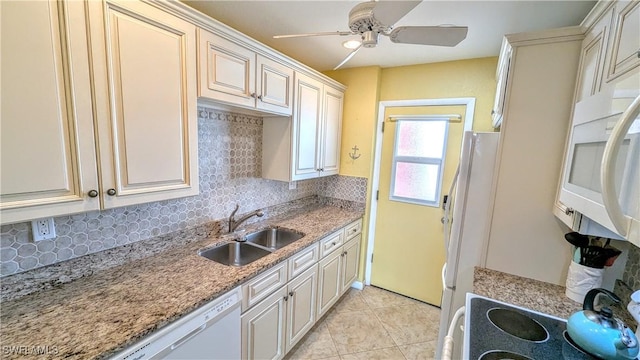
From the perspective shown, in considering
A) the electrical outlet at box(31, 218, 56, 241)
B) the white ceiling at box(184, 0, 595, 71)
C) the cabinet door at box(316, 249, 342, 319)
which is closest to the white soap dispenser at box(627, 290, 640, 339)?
the white ceiling at box(184, 0, 595, 71)

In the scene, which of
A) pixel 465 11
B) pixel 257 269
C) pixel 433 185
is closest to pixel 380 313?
pixel 433 185

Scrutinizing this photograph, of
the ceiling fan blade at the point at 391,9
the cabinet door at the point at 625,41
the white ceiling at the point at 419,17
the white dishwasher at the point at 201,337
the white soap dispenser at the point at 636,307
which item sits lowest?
the white dishwasher at the point at 201,337

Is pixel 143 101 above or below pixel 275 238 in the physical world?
above

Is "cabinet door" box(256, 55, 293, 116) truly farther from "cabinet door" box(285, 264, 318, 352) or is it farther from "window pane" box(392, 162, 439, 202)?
"window pane" box(392, 162, 439, 202)

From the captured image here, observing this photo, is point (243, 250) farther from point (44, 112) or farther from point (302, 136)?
point (44, 112)

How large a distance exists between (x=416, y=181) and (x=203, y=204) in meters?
2.01

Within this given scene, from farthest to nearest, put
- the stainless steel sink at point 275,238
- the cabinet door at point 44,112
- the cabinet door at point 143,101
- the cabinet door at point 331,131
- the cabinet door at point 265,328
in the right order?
1. the cabinet door at point 331,131
2. the stainless steel sink at point 275,238
3. the cabinet door at point 265,328
4. the cabinet door at point 143,101
5. the cabinet door at point 44,112

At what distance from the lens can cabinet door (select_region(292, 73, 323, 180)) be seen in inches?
84.0

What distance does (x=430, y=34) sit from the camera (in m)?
1.25

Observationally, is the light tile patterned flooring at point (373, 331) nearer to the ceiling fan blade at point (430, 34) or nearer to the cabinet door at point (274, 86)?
the cabinet door at point (274, 86)

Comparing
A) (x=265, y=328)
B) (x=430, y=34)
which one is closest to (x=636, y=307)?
(x=430, y=34)

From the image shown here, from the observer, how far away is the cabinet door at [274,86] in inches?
68.2

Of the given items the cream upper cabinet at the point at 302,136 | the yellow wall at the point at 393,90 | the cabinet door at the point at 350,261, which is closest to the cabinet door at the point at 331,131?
the cream upper cabinet at the point at 302,136

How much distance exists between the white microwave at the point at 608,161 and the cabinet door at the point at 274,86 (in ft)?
5.34
